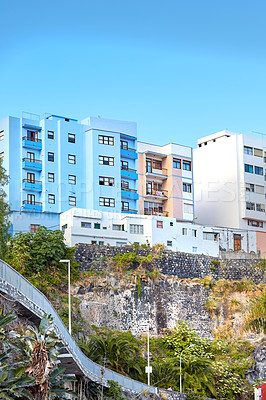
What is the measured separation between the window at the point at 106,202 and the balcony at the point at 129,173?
2.77m

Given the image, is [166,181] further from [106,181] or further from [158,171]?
[106,181]

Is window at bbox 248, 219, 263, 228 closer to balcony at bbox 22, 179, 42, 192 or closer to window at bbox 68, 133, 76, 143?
window at bbox 68, 133, 76, 143

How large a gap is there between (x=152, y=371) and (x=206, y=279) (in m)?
13.1

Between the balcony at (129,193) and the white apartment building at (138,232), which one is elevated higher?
the balcony at (129,193)

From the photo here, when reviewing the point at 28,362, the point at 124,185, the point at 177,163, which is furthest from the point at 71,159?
the point at 28,362

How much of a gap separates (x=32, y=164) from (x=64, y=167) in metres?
2.89

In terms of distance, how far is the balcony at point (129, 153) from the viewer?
71000mm

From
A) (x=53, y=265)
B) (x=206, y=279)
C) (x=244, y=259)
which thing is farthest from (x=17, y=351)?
(x=244, y=259)

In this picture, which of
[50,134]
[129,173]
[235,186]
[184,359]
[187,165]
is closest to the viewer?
[184,359]

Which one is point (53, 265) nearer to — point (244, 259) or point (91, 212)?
point (91, 212)

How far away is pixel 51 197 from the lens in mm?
66250

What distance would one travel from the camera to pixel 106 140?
228 ft

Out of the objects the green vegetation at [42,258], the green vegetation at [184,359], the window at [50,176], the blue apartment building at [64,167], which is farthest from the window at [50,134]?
the green vegetation at [184,359]

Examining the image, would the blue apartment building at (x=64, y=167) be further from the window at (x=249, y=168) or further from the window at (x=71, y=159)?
the window at (x=249, y=168)
